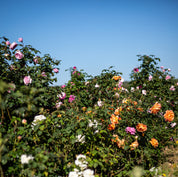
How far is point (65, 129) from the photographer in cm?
190

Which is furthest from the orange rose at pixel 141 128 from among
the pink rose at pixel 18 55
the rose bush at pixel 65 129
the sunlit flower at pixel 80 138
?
the pink rose at pixel 18 55

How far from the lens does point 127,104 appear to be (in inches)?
106

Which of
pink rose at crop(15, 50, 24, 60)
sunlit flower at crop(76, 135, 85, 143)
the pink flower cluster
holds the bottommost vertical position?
sunlit flower at crop(76, 135, 85, 143)

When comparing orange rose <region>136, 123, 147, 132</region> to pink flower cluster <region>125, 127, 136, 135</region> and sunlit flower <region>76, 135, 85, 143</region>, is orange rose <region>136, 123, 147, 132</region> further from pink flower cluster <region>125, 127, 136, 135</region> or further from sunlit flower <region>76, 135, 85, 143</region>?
sunlit flower <region>76, 135, 85, 143</region>

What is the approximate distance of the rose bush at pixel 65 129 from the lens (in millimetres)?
1483

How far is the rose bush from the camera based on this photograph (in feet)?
4.87

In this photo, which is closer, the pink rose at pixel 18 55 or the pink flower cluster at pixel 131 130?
the pink flower cluster at pixel 131 130

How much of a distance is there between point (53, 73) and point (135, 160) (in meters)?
1.85

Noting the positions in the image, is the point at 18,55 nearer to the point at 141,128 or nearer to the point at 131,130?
the point at 131,130

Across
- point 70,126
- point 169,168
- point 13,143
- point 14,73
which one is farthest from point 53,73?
point 169,168

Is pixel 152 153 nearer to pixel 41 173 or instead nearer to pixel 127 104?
pixel 127 104

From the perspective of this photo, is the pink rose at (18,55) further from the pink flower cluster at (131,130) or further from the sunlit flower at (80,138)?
the pink flower cluster at (131,130)

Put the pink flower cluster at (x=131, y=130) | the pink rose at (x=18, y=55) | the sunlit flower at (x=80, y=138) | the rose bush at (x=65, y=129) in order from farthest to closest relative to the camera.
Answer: the pink rose at (x=18, y=55) → the pink flower cluster at (x=131, y=130) → the sunlit flower at (x=80, y=138) → the rose bush at (x=65, y=129)

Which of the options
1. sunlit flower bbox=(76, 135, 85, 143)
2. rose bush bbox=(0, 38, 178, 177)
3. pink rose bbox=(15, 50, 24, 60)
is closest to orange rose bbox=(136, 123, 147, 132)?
rose bush bbox=(0, 38, 178, 177)
